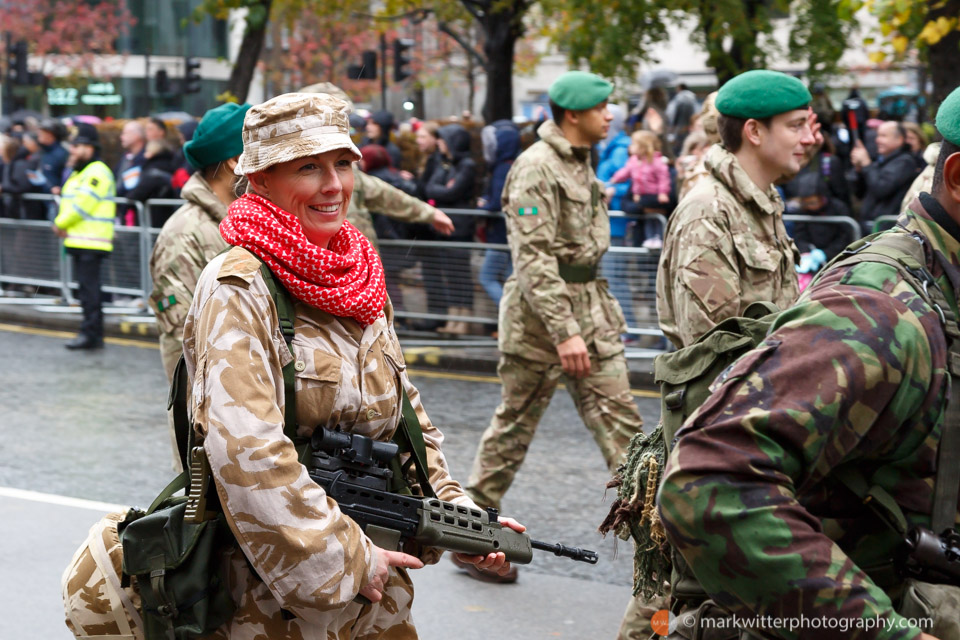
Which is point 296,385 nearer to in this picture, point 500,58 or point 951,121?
point 951,121

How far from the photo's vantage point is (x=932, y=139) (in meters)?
11.1

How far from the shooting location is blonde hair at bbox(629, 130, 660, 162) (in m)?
11.1

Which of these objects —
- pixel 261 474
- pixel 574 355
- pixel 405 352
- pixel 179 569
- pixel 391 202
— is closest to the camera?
pixel 261 474

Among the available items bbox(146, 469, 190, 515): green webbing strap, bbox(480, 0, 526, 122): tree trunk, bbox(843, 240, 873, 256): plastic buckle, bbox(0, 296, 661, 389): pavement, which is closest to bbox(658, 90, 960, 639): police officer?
bbox(843, 240, 873, 256): plastic buckle

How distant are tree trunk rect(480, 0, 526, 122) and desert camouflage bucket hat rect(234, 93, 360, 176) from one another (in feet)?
48.9

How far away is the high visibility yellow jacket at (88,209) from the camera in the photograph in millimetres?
11797

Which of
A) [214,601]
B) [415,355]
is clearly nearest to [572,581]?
[214,601]

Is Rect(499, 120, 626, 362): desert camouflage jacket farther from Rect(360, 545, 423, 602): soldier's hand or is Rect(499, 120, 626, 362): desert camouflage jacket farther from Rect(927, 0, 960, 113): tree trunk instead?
Rect(927, 0, 960, 113): tree trunk

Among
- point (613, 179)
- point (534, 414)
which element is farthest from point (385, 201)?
point (613, 179)

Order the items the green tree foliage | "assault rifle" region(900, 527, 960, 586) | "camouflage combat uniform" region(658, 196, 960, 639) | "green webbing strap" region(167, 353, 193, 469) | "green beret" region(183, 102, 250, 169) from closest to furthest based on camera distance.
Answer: "camouflage combat uniform" region(658, 196, 960, 639) < "assault rifle" region(900, 527, 960, 586) < "green webbing strap" region(167, 353, 193, 469) < "green beret" region(183, 102, 250, 169) < the green tree foliage

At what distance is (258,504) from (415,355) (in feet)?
28.0

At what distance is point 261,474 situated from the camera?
258cm

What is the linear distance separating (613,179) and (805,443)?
9843mm

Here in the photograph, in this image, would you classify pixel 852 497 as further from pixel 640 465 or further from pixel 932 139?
pixel 932 139
